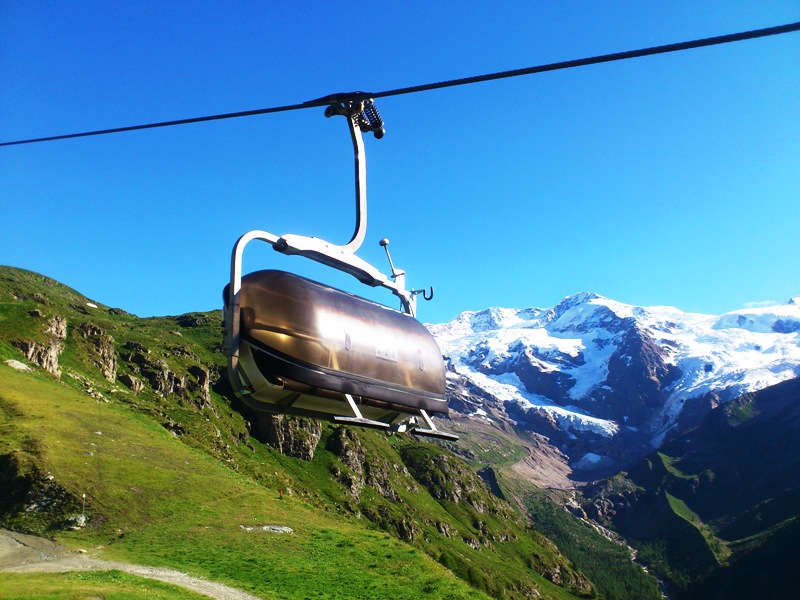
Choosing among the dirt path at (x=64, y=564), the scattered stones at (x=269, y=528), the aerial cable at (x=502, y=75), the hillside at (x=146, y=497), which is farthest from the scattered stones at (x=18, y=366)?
the aerial cable at (x=502, y=75)

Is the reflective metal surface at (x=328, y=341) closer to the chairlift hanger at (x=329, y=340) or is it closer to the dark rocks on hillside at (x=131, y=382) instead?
the chairlift hanger at (x=329, y=340)

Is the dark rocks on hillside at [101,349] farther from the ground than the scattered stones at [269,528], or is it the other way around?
the dark rocks on hillside at [101,349]

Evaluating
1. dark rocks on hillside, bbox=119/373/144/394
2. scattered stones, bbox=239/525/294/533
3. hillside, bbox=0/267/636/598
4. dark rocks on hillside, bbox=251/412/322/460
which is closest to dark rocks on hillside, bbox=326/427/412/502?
dark rocks on hillside, bbox=251/412/322/460

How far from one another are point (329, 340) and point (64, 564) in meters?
38.7

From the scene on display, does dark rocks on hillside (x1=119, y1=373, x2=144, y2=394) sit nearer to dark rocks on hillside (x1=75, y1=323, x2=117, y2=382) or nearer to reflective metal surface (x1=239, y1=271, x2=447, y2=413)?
dark rocks on hillside (x1=75, y1=323, x2=117, y2=382)

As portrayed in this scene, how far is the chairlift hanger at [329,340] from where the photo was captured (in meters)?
12.9

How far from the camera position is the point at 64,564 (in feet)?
136

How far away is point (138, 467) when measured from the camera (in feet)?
208

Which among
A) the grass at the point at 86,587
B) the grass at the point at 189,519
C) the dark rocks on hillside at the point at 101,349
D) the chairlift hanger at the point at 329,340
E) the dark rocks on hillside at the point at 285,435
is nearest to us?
the chairlift hanger at the point at 329,340

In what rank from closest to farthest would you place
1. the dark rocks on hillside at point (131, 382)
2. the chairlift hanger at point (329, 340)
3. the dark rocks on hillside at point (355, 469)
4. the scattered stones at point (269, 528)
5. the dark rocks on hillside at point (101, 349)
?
1. the chairlift hanger at point (329, 340)
2. the scattered stones at point (269, 528)
3. the dark rocks on hillside at point (101, 349)
4. the dark rocks on hillside at point (131, 382)
5. the dark rocks on hillside at point (355, 469)

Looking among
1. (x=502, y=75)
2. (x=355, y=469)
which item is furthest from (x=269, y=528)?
(x=355, y=469)

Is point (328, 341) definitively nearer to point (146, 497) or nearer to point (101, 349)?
point (146, 497)

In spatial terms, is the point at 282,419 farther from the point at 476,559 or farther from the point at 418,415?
the point at 418,415

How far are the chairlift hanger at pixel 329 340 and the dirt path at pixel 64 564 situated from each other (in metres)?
30.2
